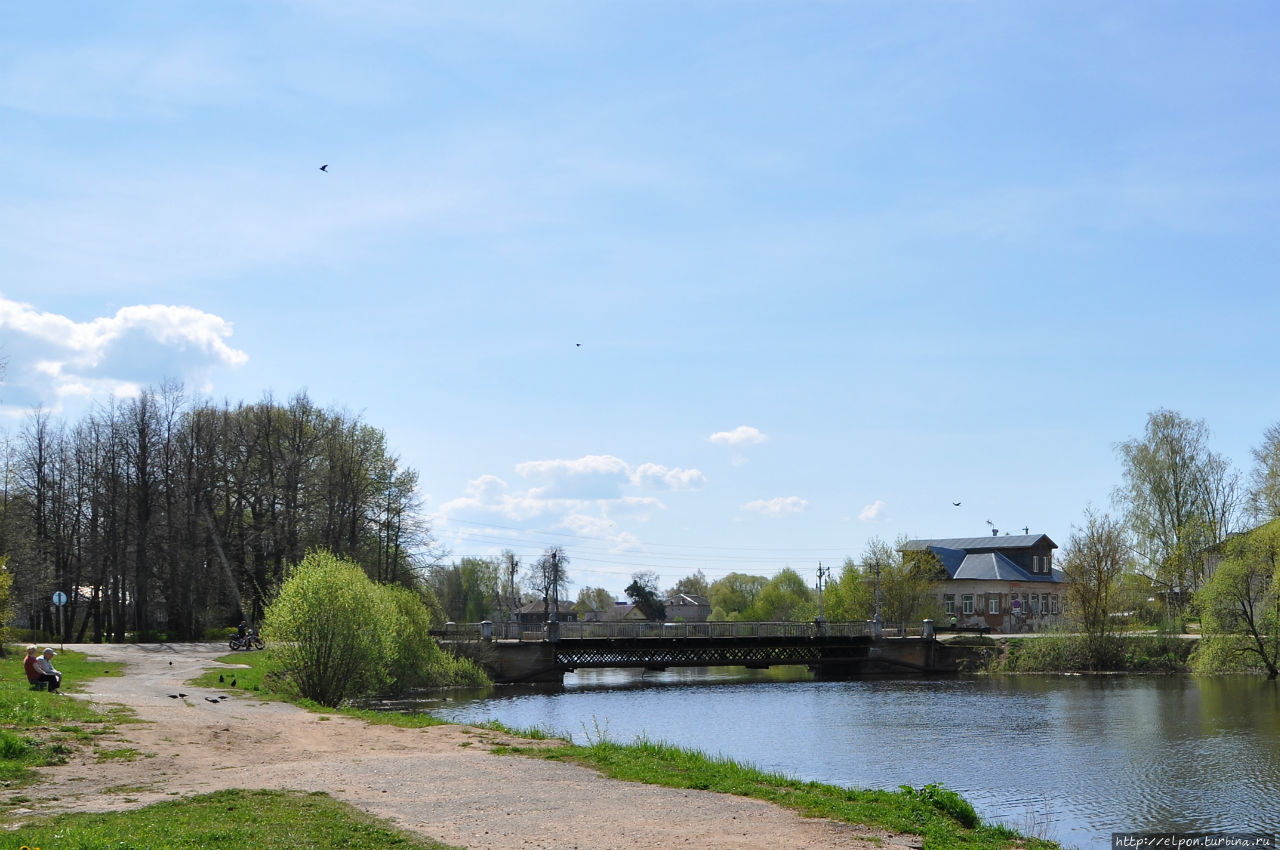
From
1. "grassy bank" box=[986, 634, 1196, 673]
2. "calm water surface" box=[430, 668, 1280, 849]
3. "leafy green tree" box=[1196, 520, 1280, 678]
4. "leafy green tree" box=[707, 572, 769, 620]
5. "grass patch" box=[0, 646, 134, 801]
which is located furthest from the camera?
"leafy green tree" box=[707, 572, 769, 620]

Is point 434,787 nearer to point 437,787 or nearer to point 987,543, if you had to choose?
point 437,787

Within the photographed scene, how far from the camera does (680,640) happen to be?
207 ft

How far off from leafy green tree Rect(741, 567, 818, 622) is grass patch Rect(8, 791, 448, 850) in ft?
285

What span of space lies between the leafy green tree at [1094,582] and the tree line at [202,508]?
1533 inches

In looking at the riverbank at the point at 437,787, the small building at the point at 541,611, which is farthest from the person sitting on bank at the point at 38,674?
the small building at the point at 541,611

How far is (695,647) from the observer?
209 ft

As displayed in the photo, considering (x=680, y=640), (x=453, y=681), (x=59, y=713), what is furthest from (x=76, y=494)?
(x=59, y=713)

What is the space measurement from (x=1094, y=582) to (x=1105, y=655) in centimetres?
408

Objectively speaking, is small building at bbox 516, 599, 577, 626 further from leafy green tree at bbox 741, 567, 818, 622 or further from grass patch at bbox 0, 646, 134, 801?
grass patch at bbox 0, 646, 134, 801

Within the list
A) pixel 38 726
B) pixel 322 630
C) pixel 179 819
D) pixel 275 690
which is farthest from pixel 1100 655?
pixel 179 819

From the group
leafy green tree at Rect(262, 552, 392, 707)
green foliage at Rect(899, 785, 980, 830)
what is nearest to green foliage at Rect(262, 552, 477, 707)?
leafy green tree at Rect(262, 552, 392, 707)

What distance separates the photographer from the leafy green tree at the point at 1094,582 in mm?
58719

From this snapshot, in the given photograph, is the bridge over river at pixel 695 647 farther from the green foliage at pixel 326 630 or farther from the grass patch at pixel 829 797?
the grass patch at pixel 829 797

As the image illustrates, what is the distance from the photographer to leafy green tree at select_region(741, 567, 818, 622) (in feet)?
342
